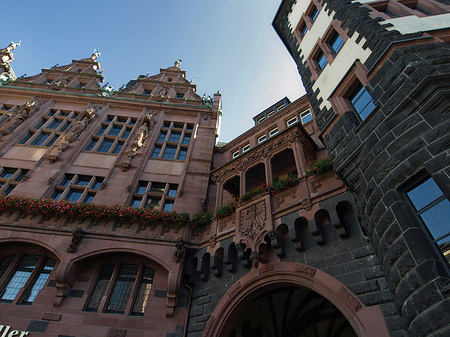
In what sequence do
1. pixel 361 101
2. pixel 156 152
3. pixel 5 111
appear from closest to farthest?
pixel 361 101 < pixel 156 152 < pixel 5 111

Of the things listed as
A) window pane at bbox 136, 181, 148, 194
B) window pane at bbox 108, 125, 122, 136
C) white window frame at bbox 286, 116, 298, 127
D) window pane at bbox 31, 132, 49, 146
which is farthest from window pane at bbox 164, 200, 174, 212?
window pane at bbox 31, 132, 49, 146

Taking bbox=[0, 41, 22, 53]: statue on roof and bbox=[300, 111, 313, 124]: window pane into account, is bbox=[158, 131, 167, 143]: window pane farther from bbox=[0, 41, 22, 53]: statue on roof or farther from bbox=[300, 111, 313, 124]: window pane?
bbox=[0, 41, 22, 53]: statue on roof

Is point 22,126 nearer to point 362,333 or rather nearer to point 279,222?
point 279,222

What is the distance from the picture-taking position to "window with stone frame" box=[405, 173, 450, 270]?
4.92 metres

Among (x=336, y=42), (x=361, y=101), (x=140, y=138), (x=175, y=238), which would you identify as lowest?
(x=175, y=238)

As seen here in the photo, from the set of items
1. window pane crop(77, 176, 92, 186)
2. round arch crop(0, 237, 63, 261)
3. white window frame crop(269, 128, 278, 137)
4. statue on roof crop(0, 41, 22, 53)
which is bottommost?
round arch crop(0, 237, 63, 261)

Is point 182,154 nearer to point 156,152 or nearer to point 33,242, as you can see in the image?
point 156,152

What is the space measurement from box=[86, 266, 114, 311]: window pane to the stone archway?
15.2ft

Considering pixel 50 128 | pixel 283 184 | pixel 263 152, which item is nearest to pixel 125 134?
pixel 50 128

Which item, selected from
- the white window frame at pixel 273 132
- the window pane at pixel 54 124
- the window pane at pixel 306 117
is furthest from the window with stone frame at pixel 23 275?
the window pane at pixel 306 117

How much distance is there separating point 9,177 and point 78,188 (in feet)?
14.7

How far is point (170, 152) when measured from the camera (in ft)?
61.5

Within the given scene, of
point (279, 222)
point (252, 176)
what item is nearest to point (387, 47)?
point (279, 222)

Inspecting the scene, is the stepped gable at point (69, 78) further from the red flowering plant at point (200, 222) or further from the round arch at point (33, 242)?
the red flowering plant at point (200, 222)
